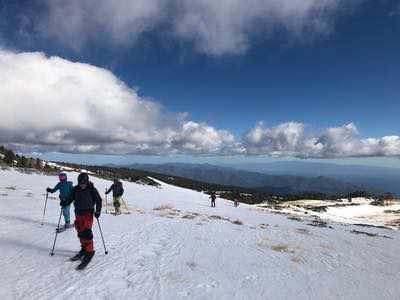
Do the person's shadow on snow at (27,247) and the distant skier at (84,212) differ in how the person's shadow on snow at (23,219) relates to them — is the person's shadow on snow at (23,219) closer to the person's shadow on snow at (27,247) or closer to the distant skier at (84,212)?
the person's shadow on snow at (27,247)

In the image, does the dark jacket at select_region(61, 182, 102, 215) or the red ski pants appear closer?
the red ski pants

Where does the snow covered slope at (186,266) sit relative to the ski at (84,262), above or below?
below

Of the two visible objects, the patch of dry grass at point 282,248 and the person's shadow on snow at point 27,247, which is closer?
the person's shadow on snow at point 27,247

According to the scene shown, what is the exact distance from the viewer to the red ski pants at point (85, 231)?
1084cm

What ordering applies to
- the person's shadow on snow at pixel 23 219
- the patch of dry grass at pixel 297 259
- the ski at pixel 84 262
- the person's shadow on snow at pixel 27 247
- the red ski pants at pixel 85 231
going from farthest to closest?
the person's shadow on snow at pixel 23 219 < the patch of dry grass at pixel 297 259 < the person's shadow on snow at pixel 27 247 < the red ski pants at pixel 85 231 < the ski at pixel 84 262

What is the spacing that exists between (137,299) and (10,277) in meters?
3.74

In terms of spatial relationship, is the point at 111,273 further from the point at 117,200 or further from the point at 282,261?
the point at 117,200

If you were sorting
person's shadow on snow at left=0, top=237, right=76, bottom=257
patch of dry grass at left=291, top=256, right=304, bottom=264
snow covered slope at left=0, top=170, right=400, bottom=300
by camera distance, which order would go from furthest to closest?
1. patch of dry grass at left=291, top=256, right=304, bottom=264
2. person's shadow on snow at left=0, top=237, right=76, bottom=257
3. snow covered slope at left=0, top=170, right=400, bottom=300

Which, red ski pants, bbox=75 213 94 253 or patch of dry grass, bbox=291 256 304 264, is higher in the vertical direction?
red ski pants, bbox=75 213 94 253

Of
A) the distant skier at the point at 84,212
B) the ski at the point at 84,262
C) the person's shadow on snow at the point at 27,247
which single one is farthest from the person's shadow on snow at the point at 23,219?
the ski at the point at 84,262

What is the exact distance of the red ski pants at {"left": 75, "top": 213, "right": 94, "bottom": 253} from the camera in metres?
10.8

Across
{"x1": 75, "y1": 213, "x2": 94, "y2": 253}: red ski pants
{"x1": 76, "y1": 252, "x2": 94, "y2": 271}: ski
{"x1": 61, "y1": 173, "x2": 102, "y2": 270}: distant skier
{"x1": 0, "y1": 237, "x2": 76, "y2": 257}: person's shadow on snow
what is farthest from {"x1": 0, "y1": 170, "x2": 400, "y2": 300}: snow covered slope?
{"x1": 75, "y1": 213, "x2": 94, "y2": 253}: red ski pants

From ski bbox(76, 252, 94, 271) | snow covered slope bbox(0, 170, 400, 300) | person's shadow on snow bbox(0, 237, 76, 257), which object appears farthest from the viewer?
person's shadow on snow bbox(0, 237, 76, 257)

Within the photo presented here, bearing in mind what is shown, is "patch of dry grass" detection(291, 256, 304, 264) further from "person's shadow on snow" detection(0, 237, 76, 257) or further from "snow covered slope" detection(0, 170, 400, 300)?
"person's shadow on snow" detection(0, 237, 76, 257)
